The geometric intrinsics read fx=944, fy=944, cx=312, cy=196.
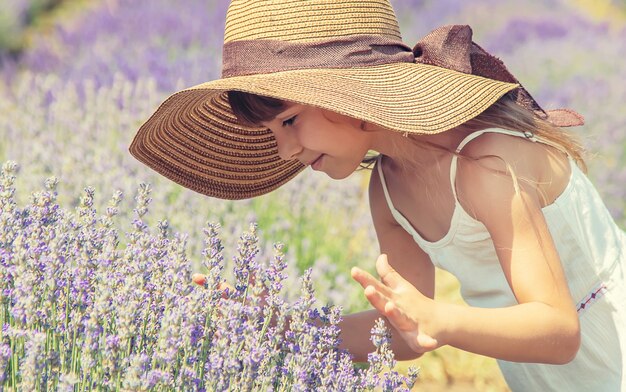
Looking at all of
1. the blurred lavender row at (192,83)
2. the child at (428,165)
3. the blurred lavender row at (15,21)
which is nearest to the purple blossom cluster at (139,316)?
the child at (428,165)

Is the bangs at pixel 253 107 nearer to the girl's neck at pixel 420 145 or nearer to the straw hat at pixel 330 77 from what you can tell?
the straw hat at pixel 330 77

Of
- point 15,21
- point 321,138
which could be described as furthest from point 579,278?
point 15,21

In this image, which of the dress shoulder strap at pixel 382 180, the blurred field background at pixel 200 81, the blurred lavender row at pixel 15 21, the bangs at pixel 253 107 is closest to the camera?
the bangs at pixel 253 107

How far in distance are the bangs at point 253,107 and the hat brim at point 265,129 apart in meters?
0.06

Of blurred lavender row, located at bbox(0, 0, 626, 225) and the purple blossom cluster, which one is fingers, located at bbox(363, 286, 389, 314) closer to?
the purple blossom cluster

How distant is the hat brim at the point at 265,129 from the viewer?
2078 mm

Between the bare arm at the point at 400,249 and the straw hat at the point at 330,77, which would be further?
the bare arm at the point at 400,249

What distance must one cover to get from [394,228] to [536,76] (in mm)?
4633

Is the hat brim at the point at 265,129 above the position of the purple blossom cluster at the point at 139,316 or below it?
above

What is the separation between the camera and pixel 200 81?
17.6ft

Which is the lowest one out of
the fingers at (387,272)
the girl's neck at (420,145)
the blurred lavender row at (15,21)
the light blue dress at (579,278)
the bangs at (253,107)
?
the light blue dress at (579,278)

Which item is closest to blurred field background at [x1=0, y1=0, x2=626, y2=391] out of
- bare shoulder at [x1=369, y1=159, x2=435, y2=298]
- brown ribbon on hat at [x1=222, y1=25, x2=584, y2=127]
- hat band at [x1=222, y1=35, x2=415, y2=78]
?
bare shoulder at [x1=369, y1=159, x2=435, y2=298]

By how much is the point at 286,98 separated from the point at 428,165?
1.91 ft

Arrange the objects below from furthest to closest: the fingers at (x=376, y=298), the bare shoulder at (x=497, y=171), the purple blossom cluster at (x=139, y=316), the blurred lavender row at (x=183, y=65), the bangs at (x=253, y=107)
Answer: the blurred lavender row at (x=183, y=65)
the bangs at (x=253, y=107)
the bare shoulder at (x=497, y=171)
the fingers at (x=376, y=298)
the purple blossom cluster at (x=139, y=316)
